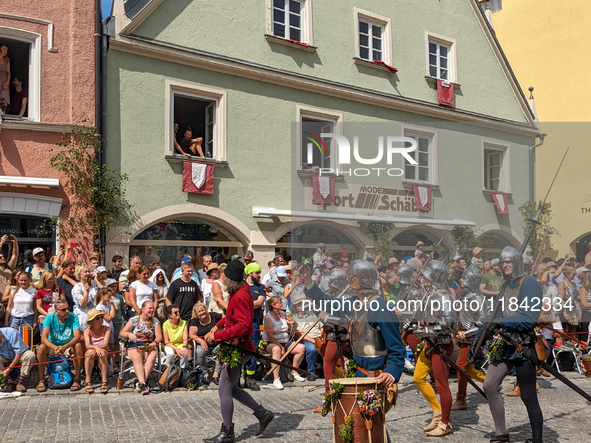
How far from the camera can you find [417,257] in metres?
9.91

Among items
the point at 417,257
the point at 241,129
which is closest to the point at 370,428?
the point at 417,257

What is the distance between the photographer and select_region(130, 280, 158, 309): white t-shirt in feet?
33.2

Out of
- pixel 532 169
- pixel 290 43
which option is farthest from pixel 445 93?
pixel 290 43

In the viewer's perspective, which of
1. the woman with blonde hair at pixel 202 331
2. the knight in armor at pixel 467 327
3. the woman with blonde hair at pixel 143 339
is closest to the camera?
the knight in armor at pixel 467 327

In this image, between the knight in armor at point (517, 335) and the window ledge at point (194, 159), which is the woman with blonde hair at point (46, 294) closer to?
the window ledge at point (194, 159)

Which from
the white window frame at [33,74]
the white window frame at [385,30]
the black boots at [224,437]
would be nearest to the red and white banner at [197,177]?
the white window frame at [33,74]

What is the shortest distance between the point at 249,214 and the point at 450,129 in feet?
23.3

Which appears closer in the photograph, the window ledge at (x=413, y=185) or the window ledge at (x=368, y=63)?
the window ledge at (x=413, y=185)

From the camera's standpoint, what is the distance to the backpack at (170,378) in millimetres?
8883

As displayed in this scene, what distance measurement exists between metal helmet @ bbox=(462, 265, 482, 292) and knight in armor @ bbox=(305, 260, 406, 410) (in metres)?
3.08

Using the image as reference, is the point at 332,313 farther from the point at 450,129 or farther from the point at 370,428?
the point at 450,129

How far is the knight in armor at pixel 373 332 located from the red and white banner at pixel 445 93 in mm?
13548

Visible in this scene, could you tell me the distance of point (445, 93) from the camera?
1830cm

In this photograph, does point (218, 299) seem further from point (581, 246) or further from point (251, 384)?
point (581, 246)
